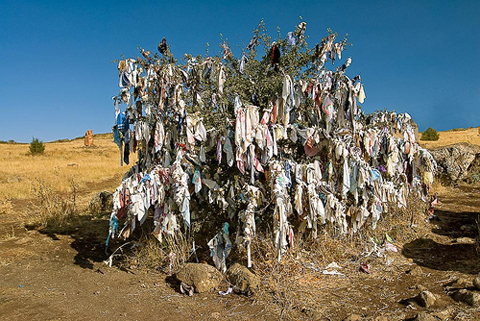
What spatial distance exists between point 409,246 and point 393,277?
140cm

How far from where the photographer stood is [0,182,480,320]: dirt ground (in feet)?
11.2

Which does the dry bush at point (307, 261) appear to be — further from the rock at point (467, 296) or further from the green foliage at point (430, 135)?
the green foliage at point (430, 135)

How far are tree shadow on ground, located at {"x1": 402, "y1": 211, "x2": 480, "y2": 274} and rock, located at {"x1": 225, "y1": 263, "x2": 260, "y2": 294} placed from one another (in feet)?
7.86

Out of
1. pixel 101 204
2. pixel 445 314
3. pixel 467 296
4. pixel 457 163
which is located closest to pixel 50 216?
pixel 101 204

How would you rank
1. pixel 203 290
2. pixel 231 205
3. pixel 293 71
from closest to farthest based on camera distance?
pixel 203 290 < pixel 231 205 < pixel 293 71

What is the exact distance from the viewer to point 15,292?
157 inches

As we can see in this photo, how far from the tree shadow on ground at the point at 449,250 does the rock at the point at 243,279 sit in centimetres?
240

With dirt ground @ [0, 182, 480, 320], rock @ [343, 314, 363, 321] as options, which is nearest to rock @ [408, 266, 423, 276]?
dirt ground @ [0, 182, 480, 320]

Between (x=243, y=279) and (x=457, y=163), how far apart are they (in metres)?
10.5

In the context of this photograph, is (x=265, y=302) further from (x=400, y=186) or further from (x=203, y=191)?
(x=400, y=186)

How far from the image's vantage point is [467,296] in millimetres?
3498

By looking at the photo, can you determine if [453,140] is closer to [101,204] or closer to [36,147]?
[101,204]

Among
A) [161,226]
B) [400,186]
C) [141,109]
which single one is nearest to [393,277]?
[400,186]

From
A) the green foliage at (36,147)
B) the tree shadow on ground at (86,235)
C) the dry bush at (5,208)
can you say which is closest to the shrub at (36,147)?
the green foliage at (36,147)
